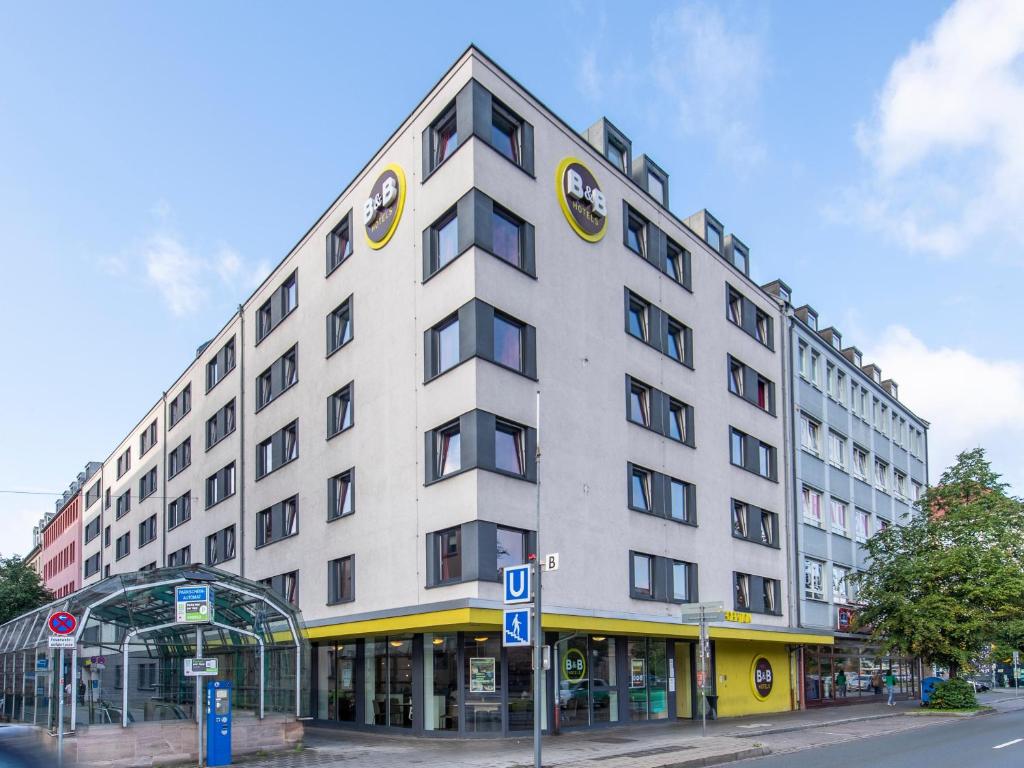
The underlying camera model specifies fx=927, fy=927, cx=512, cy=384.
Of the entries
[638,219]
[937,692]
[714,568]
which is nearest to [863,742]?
[714,568]

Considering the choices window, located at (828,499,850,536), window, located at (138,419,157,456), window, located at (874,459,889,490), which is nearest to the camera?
window, located at (828,499,850,536)

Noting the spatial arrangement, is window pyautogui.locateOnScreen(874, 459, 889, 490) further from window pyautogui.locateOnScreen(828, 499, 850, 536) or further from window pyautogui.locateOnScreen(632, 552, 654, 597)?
window pyautogui.locateOnScreen(632, 552, 654, 597)

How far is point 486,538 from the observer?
21016 mm

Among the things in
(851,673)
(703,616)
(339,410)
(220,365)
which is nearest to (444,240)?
(339,410)

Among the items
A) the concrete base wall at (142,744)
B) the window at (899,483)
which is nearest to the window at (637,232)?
the concrete base wall at (142,744)

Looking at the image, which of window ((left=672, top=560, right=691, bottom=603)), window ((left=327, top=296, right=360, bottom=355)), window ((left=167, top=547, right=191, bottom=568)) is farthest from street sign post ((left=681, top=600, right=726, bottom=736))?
window ((left=167, top=547, right=191, bottom=568))

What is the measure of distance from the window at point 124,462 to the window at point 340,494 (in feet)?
112

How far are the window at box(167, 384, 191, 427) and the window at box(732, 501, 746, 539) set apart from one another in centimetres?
2598

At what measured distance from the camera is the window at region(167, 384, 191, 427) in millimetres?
44406

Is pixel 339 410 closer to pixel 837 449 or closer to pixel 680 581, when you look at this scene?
pixel 680 581

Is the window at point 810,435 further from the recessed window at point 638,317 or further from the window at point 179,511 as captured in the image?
the window at point 179,511

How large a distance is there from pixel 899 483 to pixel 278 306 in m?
34.6

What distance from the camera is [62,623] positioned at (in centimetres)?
1700

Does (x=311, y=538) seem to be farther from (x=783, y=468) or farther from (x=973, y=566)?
(x=973, y=566)
